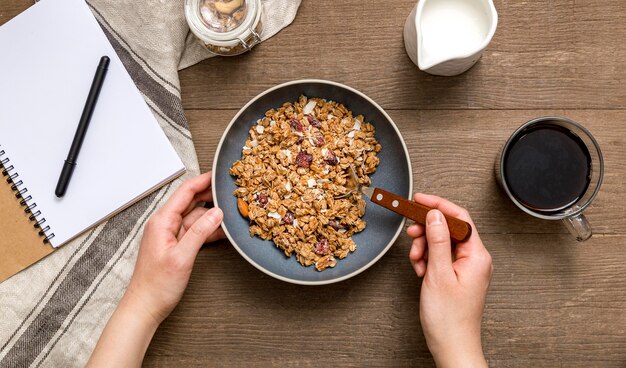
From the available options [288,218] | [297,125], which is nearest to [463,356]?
[288,218]

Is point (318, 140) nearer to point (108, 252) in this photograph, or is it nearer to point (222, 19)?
point (222, 19)

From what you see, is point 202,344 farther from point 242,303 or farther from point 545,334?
point 545,334

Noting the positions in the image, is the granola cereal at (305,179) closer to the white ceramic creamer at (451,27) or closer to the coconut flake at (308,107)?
the coconut flake at (308,107)

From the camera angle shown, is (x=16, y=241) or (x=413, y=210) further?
(x=16, y=241)

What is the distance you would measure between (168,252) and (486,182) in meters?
0.55

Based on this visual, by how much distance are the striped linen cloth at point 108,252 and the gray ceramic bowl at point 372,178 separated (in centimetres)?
9

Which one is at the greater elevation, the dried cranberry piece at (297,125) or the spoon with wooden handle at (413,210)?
the dried cranberry piece at (297,125)

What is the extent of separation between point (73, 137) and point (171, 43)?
0.24 metres

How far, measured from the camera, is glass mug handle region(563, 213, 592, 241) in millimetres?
905

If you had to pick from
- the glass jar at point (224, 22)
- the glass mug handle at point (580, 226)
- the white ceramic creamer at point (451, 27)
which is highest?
the glass jar at point (224, 22)

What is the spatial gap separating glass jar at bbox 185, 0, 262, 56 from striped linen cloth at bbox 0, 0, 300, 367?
0.14ft

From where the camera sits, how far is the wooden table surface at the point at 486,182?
98cm

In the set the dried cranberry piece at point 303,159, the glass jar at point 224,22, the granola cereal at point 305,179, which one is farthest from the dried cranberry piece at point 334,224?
the glass jar at point 224,22

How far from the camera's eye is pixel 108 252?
0.97m
